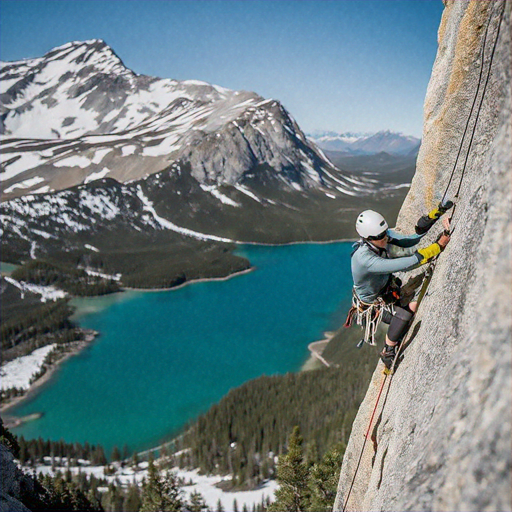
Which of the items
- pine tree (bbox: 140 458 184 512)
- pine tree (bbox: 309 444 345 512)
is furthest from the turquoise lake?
pine tree (bbox: 309 444 345 512)

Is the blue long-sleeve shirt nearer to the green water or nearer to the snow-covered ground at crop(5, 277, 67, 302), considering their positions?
the snow-covered ground at crop(5, 277, 67, 302)

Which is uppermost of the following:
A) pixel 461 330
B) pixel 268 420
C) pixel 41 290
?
pixel 461 330

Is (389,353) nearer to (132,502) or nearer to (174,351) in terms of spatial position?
(132,502)

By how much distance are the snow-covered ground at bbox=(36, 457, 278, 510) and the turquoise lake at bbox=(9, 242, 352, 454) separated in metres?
6.15

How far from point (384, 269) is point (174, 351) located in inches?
3390

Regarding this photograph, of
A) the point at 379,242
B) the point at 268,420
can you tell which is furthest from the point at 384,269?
the point at 268,420

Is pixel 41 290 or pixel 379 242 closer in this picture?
pixel 379 242

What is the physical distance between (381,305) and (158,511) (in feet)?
95.9

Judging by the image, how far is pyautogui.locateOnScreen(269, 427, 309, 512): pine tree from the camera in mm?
22000

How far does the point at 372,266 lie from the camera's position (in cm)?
661

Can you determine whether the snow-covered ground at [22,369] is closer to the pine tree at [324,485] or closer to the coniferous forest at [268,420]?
the coniferous forest at [268,420]

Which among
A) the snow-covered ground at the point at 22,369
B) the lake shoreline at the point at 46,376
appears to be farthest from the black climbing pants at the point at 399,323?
the snow-covered ground at the point at 22,369

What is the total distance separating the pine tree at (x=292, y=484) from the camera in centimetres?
2200

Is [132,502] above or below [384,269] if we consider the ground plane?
below
